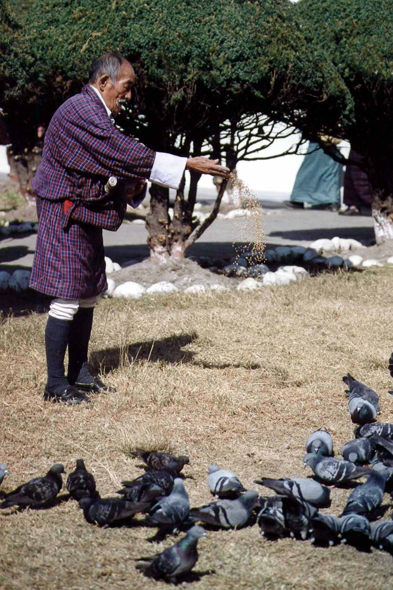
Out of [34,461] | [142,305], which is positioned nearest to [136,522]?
[34,461]

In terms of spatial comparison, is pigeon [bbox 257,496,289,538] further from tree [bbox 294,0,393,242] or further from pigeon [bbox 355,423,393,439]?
tree [bbox 294,0,393,242]

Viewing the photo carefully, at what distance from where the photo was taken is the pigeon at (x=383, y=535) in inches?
114

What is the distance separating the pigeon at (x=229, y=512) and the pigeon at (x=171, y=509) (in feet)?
0.20

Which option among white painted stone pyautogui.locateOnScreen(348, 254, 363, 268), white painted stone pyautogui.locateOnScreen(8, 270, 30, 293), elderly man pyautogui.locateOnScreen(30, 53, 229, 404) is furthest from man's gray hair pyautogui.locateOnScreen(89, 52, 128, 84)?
white painted stone pyautogui.locateOnScreen(348, 254, 363, 268)

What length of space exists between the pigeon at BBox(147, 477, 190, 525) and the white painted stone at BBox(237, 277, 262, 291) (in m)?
5.19

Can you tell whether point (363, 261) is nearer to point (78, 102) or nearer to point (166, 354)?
point (166, 354)

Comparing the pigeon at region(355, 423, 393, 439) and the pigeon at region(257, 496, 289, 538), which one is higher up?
the pigeon at region(355, 423, 393, 439)

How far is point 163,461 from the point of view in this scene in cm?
359

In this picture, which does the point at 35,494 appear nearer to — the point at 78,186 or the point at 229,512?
the point at 229,512

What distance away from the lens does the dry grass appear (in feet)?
9.31

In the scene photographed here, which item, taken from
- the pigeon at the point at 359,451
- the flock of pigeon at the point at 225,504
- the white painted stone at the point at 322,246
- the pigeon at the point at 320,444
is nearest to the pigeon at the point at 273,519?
the flock of pigeon at the point at 225,504

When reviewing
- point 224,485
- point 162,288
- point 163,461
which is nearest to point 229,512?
point 224,485

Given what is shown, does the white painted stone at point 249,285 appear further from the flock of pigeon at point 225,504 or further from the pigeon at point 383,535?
the pigeon at point 383,535

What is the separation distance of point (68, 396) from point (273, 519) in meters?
2.03
